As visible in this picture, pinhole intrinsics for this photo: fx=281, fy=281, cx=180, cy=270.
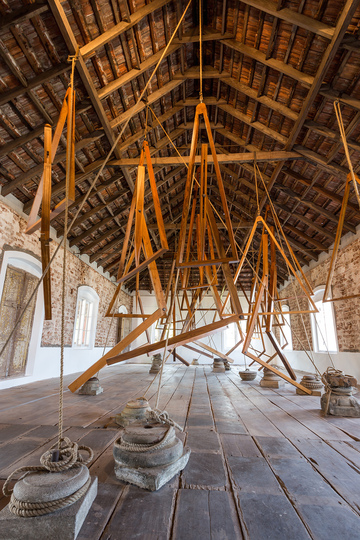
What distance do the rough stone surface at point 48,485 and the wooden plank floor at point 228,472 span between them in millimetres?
177

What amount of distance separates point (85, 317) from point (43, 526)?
8.47 metres

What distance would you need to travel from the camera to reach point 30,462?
6.03 ft

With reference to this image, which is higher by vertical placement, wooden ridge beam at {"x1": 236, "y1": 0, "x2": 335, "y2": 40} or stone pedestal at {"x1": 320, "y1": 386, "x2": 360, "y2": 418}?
wooden ridge beam at {"x1": 236, "y1": 0, "x2": 335, "y2": 40}

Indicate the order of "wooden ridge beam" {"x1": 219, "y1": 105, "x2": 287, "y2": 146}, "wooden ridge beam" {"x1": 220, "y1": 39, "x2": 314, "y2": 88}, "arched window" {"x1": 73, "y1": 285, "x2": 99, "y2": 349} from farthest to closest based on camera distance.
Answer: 1. "arched window" {"x1": 73, "y1": 285, "x2": 99, "y2": 349}
2. "wooden ridge beam" {"x1": 219, "y1": 105, "x2": 287, "y2": 146}
3. "wooden ridge beam" {"x1": 220, "y1": 39, "x2": 314, "y2": 88}

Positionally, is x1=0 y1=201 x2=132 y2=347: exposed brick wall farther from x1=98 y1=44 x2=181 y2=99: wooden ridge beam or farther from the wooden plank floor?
the wooden plank floor

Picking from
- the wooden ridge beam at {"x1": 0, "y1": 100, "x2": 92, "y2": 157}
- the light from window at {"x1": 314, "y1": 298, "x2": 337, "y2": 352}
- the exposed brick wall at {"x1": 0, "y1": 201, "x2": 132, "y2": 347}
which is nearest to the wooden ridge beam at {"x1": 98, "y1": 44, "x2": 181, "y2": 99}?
the wooden ridge beam at {"x1": 0, "y1": 100, "x2": 92, "y2": 157}

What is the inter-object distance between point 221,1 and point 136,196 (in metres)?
3.94

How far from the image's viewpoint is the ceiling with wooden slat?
3.78m

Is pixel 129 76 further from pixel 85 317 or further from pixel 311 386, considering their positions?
pixel 85 317

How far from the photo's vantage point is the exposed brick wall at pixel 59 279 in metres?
5.26

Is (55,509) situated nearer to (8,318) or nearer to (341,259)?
(8,318)

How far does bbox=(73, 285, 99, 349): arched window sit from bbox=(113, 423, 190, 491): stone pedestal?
7096 millimetres

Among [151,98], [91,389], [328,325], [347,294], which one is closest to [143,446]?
[91,389]

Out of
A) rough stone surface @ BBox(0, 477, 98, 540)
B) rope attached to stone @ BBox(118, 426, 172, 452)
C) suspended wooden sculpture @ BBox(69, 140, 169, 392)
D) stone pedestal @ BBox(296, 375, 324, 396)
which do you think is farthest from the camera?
stone pedestal @ BBox(296, 375, 324, 396)
